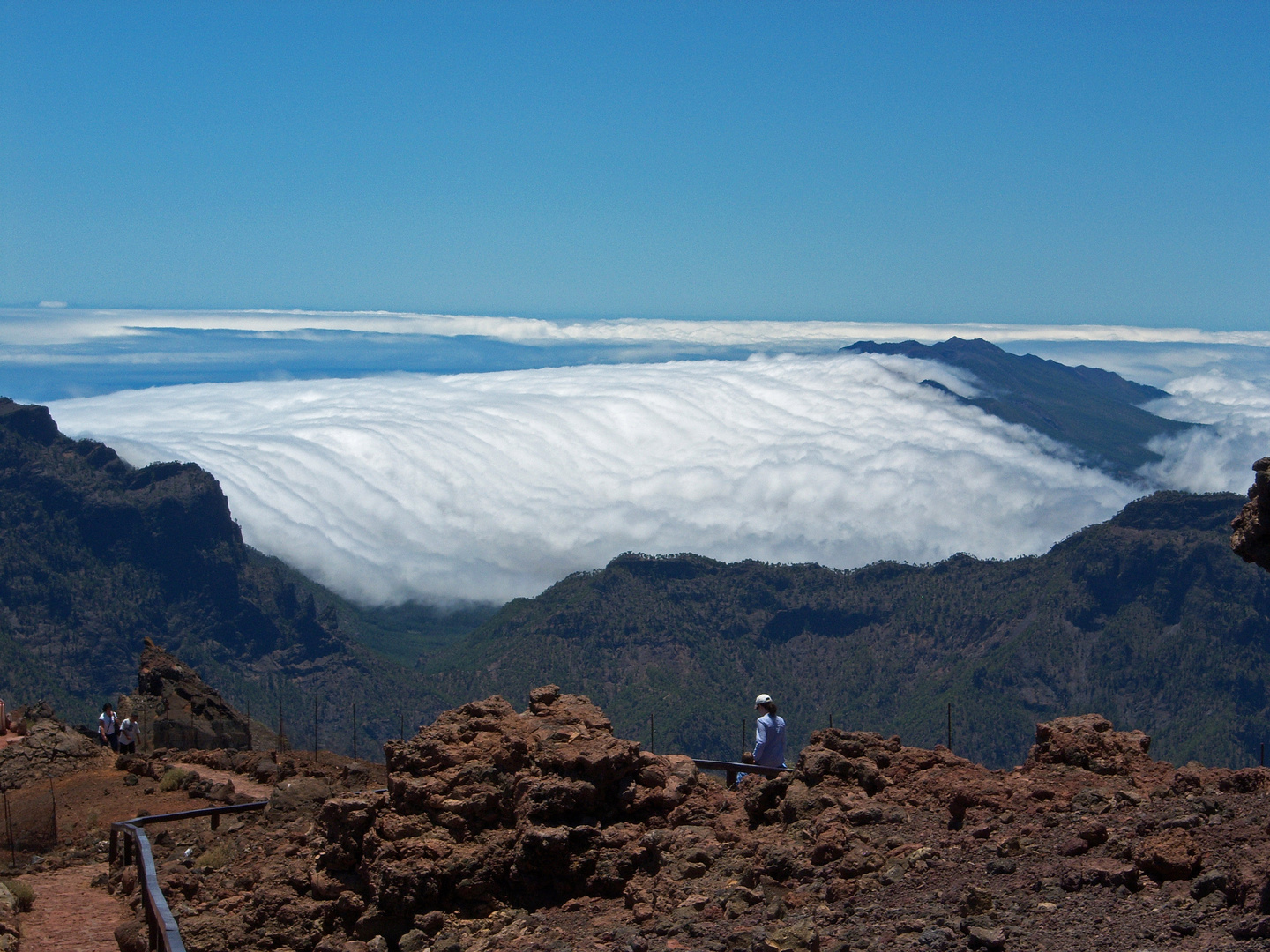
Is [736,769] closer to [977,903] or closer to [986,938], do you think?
[977,903]

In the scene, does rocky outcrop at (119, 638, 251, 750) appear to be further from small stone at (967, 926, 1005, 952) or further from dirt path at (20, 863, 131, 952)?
small stone at (967, 926, 1005, 952)

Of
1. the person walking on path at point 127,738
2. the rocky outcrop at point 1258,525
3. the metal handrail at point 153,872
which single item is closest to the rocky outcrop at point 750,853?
the metal handrail at point 153,872

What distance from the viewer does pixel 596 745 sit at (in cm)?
1234

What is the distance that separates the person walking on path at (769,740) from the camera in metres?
14.7

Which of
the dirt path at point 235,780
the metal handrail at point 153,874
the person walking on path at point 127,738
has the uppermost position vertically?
the metal handrail at point 153,874

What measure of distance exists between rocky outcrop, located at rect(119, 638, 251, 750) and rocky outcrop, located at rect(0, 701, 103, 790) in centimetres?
424

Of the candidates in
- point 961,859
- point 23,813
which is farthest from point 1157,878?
point 23,813

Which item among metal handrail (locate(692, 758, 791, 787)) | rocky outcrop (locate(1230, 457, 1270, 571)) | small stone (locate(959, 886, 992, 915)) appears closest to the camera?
small stone (locate(959, 886, 992, 915))

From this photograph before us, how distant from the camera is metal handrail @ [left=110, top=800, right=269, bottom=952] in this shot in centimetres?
971

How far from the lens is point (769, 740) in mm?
14797

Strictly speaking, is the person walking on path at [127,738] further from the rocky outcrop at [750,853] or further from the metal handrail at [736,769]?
the metal handrail at [736,769]

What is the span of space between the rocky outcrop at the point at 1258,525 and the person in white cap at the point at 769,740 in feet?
20.8

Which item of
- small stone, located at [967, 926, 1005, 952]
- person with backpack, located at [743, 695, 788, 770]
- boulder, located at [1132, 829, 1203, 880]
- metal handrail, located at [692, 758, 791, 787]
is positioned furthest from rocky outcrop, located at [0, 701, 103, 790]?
boulder, located at [1132, 829, 1203, 880]

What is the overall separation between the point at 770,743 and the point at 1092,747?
13.1 feet
